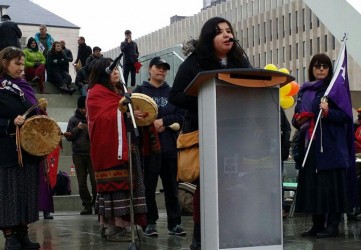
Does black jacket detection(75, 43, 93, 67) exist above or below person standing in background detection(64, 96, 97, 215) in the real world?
above

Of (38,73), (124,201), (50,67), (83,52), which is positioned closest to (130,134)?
(124,201)

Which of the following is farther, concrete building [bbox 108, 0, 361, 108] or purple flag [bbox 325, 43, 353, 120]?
concrete building [bbox 108, 0, 361, 108]

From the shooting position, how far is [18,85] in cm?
681

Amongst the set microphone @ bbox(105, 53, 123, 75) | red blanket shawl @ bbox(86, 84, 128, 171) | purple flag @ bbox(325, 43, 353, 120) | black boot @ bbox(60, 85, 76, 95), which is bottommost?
red blanket shawl @ bbox(86, 84, 128, 171)

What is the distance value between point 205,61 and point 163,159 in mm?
2451

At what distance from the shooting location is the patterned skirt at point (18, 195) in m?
6.62

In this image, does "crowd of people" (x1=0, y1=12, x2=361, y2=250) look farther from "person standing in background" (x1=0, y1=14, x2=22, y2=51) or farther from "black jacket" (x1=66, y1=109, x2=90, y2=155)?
"person standing in background" (x1=0, y1=14, x2=22, y2=51)

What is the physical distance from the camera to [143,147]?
24.8 feet

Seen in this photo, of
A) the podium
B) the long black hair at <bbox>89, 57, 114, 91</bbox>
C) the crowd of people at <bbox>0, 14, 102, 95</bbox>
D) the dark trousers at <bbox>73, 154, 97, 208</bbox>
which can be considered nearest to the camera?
the podium

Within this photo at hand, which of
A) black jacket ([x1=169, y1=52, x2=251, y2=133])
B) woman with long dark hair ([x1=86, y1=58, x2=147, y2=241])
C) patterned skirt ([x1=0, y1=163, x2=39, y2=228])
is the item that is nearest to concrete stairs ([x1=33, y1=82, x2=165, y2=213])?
woman with long dark hair ([x1=86, y1=58, x2=147, y2=241])

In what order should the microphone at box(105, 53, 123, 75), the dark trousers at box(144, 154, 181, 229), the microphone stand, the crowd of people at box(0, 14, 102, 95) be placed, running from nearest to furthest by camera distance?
the microphone stand, the microphone at box(105, 53, 123, 75), the dark trousers at box(144, 154, 181, 229), the crowd of people at box(0, 14, 102, 95)

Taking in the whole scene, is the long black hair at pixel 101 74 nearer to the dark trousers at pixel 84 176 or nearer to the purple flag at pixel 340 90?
the purple flag at pixel 340 90

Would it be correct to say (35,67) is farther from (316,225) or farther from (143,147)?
(316,225)

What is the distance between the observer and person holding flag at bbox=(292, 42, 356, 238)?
7.55 m
